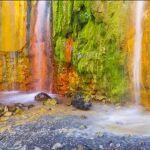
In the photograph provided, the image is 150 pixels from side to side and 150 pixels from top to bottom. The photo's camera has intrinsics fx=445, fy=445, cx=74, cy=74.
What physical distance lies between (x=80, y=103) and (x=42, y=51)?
3438 mm

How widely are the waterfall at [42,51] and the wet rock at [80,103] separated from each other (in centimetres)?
238

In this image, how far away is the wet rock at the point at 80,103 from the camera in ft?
43.2

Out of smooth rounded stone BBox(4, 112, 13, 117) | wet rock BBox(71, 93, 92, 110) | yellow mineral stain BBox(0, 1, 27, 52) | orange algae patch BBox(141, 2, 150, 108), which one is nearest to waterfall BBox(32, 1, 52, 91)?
yellow mineral stain BBox(0, 1, 27, 52)

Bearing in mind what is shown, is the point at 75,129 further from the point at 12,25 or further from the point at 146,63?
the point at 12,25

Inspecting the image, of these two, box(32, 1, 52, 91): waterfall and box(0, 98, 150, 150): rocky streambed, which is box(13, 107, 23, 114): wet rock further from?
box(32, 1, 52, 91): waterfall

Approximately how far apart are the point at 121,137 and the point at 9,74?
672cm

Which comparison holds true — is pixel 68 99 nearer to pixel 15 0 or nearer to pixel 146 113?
pixel 146 113

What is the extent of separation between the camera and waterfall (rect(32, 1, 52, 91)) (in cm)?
1586

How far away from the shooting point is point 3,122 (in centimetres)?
1172

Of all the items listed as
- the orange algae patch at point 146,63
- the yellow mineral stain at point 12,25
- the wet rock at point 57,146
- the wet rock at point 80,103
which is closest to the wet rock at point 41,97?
the wet rock at point 80,103

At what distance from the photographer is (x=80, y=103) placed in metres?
13.3

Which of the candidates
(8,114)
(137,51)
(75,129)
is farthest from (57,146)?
(137,51)

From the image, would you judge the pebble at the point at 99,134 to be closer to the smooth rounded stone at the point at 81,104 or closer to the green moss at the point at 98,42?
the smooth rounded stone at the point at 81,104

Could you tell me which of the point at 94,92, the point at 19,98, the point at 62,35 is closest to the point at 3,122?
the point at 19,98
